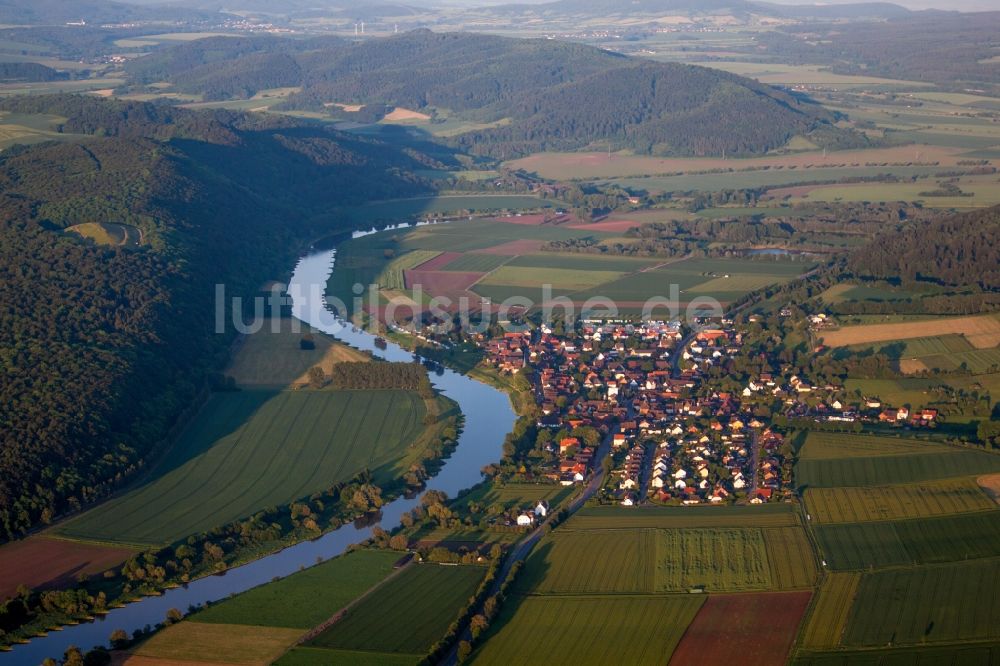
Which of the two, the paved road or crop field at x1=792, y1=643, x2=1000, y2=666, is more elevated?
crop field at x1=792, y1=643, x2=1000, y2=666

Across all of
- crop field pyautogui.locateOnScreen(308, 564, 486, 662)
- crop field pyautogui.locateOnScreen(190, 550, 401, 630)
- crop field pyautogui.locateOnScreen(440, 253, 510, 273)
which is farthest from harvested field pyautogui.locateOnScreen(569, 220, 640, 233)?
crop field pyautogui.locateOnScreen(308, 564, 486, 662)

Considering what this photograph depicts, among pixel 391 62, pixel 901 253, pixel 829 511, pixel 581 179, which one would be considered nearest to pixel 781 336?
pixel 901 253

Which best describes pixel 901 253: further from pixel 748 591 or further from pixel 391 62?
pixel 391 62

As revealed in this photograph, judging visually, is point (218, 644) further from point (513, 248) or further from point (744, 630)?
point (513, 248)

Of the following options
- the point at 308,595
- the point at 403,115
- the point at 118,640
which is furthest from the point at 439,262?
the point at 403,115

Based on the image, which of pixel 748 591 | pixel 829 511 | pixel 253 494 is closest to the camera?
pixel 748 591

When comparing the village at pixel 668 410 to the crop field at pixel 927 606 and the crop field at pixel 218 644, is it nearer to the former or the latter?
the crop field at pixel 927 606

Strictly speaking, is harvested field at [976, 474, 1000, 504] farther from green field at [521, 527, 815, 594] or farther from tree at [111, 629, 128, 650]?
tree at [111, 629, 128, 650]
